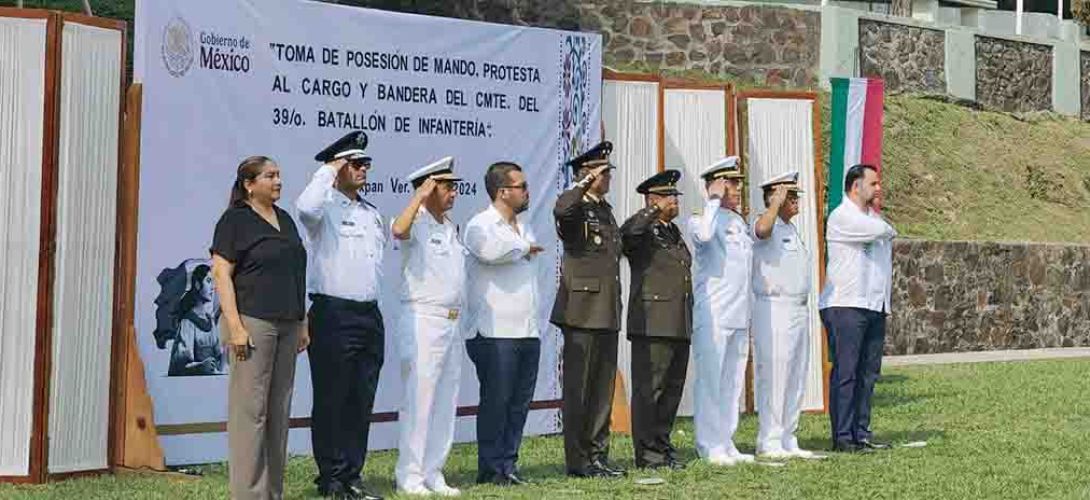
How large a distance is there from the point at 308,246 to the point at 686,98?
4320mm

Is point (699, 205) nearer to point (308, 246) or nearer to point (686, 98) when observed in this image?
point (686, 98)

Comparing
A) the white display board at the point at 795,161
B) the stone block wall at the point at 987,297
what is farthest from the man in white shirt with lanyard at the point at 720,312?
the stone block wall at the point at 987,297

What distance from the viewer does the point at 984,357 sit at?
80.4 ft

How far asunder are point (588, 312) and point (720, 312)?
123 centimetres

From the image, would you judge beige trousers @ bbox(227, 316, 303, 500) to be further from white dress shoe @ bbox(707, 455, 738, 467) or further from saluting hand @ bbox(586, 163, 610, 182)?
white dress shoe @ bbox(707, 455, 738, 467)

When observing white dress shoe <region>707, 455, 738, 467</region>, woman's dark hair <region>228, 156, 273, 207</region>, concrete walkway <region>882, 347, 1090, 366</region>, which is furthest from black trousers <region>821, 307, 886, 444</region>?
concrete walkway <region>882, 347, 1090, 366</region>

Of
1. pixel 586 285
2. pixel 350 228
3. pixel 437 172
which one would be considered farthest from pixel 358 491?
pixel 586 285

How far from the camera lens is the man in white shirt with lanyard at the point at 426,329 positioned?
11508 mm

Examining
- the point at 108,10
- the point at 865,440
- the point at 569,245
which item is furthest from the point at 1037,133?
the point at 569,245

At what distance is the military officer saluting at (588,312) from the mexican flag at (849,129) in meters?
4.01

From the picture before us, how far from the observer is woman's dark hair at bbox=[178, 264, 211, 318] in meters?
12.4

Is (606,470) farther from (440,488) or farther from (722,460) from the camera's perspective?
(440,488)

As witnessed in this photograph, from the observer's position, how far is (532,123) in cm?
1488

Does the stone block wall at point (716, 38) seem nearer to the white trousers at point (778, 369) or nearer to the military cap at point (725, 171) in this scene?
the white trousers at point (778, 369)
